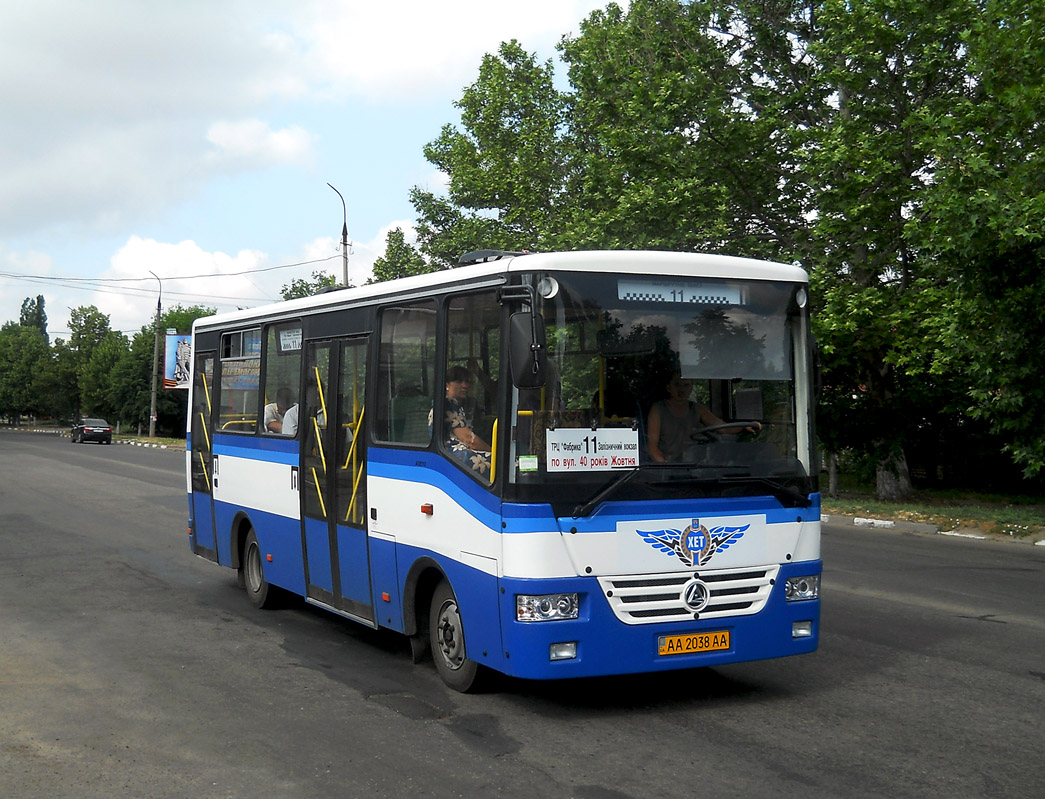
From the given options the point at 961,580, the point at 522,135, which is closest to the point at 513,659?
the point at 961,580

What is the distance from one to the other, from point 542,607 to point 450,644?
3.86 ft

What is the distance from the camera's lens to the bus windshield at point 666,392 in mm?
6684

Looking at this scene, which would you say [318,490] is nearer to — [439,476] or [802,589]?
[439,476]

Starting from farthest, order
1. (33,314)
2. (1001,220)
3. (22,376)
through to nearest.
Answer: (33,314), (22,376), (1001,220)

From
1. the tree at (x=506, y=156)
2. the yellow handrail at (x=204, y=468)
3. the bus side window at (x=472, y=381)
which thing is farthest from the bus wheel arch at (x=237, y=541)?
the tree at (x=506, y=156)

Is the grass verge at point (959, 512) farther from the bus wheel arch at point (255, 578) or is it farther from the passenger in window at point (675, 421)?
the passenger in window at point (675, 421)

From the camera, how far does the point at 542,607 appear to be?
6.58 meters

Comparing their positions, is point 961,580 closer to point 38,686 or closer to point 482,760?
point 482,760

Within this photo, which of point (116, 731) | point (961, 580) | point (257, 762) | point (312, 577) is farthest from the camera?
point (961, 580)

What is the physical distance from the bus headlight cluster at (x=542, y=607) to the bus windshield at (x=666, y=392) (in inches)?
22.4

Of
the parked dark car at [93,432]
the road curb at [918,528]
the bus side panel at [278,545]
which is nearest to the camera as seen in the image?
the bus side panel at [278,545]

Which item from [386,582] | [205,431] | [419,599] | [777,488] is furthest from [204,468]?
[777,488]

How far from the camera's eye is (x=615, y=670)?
6684 mm

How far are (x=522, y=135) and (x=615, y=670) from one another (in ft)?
107
